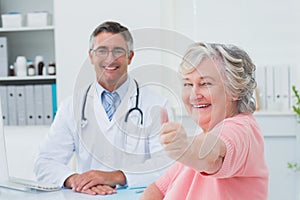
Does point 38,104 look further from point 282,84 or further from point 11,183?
point 11,183

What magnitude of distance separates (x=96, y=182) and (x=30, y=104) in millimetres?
2091

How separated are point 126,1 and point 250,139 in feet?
8.07

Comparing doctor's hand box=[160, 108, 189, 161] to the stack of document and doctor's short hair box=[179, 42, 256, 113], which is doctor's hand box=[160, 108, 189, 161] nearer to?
doctor's short hair box=[179, 42, 256, 113]

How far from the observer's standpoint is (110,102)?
217 centimetres

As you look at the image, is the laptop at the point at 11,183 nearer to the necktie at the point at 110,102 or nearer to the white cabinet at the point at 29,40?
the necktie at the point at 110,102

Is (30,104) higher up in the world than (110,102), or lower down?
lower down

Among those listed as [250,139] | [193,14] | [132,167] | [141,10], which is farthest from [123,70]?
[193,14]

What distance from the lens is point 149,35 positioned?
1687 mm

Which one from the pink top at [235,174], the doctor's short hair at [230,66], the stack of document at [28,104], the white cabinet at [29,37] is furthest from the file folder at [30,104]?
the doctor's short hair at [230,66]

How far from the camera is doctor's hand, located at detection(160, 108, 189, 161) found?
939 millimetres

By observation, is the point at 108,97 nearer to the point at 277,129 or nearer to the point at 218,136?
the point at 218,136

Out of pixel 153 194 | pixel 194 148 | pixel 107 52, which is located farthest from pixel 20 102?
pixel 194 148

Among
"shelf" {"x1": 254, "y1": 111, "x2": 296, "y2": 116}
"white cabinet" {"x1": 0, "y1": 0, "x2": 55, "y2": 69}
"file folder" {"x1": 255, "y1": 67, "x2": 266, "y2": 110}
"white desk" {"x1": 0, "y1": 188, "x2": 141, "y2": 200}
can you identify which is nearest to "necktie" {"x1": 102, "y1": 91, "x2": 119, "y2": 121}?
"white desk" {"x1": 0, "y1": 188, "x2": 141, "y2": 200}

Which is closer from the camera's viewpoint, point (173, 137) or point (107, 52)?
point (173, 137)
